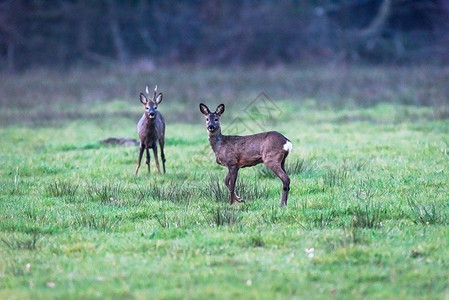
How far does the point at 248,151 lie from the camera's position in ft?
37.4

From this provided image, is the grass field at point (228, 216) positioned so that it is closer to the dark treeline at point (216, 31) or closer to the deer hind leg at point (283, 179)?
the deer hind leg at point (283, 179)

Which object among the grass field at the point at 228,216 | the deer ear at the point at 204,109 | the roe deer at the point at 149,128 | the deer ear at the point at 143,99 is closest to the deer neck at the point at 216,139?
the deer ear at the point at 204,109

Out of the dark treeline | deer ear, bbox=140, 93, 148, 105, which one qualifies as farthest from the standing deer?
the dark treeline

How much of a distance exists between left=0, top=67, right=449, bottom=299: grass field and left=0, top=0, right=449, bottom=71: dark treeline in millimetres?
21573

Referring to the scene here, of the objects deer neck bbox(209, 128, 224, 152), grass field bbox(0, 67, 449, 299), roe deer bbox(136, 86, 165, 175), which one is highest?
roe deer bbox(136, 86, 165, 175)

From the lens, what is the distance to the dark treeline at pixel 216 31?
43219 millimetres

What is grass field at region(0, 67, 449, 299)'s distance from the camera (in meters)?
7.64

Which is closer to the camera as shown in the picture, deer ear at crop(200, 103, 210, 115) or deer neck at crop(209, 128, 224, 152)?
deer neck at crop(209, 128, 224, 152)

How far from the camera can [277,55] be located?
4319cm

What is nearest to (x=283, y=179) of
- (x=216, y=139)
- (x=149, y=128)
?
(x=216, y=139)

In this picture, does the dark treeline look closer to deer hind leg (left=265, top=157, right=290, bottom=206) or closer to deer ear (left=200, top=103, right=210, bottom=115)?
deer ear (left=200, top=103, right=210, bottom=115)

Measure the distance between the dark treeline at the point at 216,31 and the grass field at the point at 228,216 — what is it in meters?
21.6

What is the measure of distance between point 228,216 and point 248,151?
1653 millimetres

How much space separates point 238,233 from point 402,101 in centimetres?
1705
